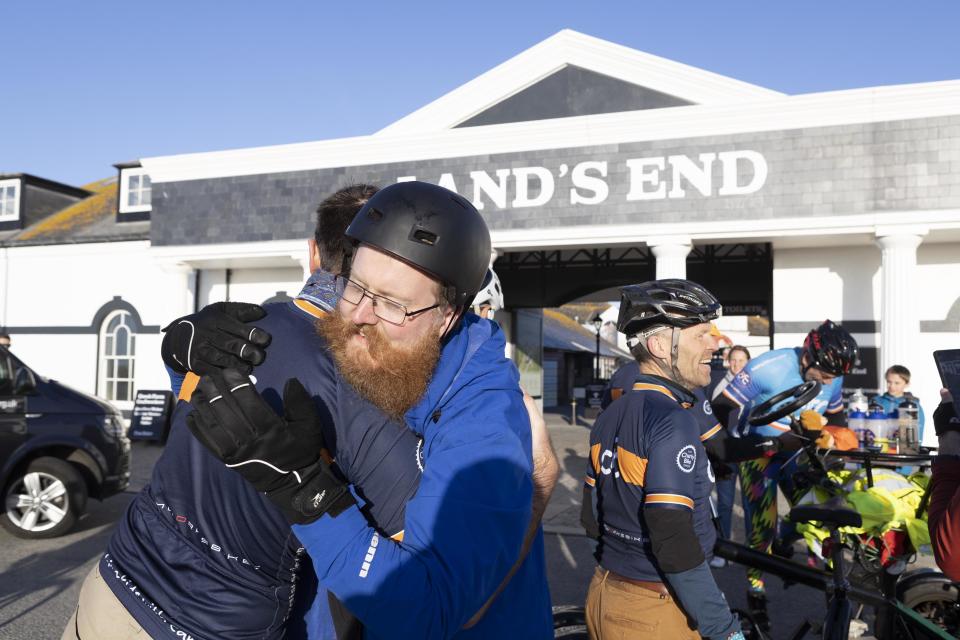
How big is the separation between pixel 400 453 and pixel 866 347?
1491 cm

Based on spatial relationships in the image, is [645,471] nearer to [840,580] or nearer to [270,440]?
[840,580]

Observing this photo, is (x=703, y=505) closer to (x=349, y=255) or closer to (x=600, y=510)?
(x=600, y=510)

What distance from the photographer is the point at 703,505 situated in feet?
9.35

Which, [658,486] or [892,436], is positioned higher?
[658,486]

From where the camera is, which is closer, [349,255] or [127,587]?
[127,587]

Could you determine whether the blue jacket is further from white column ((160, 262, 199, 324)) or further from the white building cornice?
white column ((160, 262, 199, 324))

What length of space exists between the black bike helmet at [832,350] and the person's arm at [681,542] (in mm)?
3093

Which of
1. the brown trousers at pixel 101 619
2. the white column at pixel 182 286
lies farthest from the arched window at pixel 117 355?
the brown trousers at pixel 101 619

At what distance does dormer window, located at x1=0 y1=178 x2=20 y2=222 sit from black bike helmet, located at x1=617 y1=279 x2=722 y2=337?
2390cm

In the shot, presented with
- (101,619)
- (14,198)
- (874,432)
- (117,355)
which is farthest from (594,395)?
(101,619)

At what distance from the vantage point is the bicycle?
10.3ft

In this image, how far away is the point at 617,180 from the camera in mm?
14758

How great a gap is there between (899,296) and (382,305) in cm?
1383

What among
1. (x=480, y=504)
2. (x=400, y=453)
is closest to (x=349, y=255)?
(x=400, y=453)
